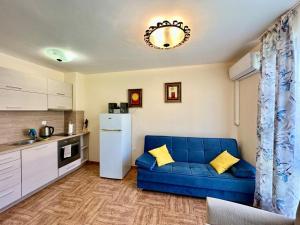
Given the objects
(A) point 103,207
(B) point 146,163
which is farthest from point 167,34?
(A) point 103,207

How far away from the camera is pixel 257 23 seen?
5.39 ft

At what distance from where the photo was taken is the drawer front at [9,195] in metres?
1.96

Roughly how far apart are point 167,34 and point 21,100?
8.56 ft

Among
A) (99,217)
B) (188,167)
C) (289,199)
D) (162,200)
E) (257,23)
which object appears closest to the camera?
(289,199)

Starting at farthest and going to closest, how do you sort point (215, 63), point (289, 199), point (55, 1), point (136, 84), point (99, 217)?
point (136, 84)
point (215, 63)
point (99, 217)
point (289, 199)
point (55, 1)

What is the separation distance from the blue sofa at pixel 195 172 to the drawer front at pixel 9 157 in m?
1.82

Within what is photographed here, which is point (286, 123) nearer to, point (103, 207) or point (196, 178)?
point (196, 178)

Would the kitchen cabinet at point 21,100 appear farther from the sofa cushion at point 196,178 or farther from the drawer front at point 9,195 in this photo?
→ the sofa cushion at point 196,178

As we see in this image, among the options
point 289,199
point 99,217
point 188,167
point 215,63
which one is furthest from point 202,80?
point 99,217

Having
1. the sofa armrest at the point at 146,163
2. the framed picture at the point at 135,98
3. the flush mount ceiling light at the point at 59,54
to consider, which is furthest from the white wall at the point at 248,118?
the flush mount ceiling light at the point at 59,54

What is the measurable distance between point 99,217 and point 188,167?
1.58 meters

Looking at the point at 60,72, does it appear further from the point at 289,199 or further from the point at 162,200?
the point at 289,199

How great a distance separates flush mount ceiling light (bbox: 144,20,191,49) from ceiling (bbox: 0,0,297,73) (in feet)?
0.24

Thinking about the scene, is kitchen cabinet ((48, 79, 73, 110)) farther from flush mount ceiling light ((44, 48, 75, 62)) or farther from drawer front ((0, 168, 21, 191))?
drawer front ((0, 168, 21, 191))
